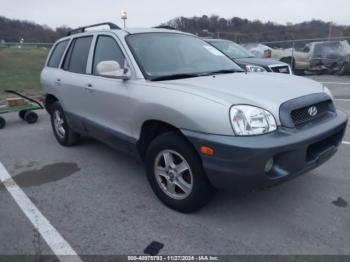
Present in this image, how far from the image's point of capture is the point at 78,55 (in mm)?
4781

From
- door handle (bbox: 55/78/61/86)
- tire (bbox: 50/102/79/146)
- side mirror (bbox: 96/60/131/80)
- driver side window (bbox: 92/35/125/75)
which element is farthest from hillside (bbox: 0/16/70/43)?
side mirror (bbox: 96/60/131/80)

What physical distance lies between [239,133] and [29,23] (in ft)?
110

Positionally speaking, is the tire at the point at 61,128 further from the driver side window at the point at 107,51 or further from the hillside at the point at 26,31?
the hillside at the point at 26,31

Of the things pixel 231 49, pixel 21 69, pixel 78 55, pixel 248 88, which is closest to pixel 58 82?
pixel 78 55

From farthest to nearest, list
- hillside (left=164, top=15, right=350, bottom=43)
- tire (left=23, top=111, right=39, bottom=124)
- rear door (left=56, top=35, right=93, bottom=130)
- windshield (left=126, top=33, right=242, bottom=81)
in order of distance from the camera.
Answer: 1. hillside (left=164, top=15, right=350, bottom=43)
2. tire (left=23, top=111, right=39, bottom=124)
3. rear door (left=56, top=35, right=93, bottom=130)
4. windshield (left=126, top=33, right=242, bottom=81)

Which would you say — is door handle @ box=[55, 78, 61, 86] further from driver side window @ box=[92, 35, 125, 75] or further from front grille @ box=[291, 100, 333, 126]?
front grille @ box=[291, 100, 333, 126]

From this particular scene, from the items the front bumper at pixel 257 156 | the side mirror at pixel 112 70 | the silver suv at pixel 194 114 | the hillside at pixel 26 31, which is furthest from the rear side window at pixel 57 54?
the hillside at pixel 26 31

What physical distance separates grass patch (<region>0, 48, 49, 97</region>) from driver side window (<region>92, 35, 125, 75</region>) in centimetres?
773

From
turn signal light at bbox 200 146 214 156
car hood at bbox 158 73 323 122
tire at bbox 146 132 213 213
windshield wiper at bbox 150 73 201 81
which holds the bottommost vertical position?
tire at bbox 146 132 213 213

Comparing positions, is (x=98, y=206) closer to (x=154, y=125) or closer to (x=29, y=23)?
(x=154, y=125)

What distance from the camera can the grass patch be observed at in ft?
40.1

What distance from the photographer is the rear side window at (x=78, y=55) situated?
4.54 meters

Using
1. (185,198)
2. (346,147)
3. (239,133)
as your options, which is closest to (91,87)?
(185,198)

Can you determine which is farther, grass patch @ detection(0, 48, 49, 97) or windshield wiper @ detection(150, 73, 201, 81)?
grass patch @ detection(0, 48, 49, 97)
